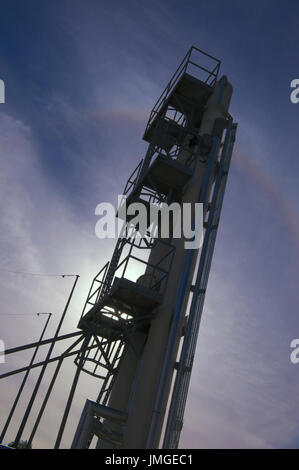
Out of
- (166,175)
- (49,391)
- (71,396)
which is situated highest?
(166,175)

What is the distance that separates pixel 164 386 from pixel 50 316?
29.4 metres

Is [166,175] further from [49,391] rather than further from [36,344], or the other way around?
[49,391]

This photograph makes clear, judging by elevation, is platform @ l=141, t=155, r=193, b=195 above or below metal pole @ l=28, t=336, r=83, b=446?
above

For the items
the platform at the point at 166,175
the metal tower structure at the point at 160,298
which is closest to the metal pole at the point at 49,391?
the metal tower structure at the point at 160,298

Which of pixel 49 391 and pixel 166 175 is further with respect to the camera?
pixel 49 391

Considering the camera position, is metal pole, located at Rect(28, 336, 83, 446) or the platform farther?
metal pole, located at Rect(28, 336, 83, 446)

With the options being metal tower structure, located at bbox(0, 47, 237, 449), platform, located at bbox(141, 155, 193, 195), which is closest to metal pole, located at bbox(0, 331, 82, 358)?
metal tower structure, located at bbox(0, 47, 237, 449)

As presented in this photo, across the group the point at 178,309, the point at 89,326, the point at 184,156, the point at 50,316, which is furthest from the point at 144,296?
the point at 50,316

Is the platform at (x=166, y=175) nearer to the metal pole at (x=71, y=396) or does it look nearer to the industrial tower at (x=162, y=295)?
the industrial tower at (x=162, y=295)

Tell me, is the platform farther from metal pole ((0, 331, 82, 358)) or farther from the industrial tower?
metal pole ((0, 331, 82, 358))

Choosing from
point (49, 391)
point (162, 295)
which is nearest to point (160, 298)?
point (162, 295)

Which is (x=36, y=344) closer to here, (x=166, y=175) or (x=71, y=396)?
(x=71, y=396)

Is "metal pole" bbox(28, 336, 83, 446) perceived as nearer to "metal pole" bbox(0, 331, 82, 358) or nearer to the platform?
"metal pole" bbox(0, 331, 82, 358)

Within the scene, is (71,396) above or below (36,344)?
below
